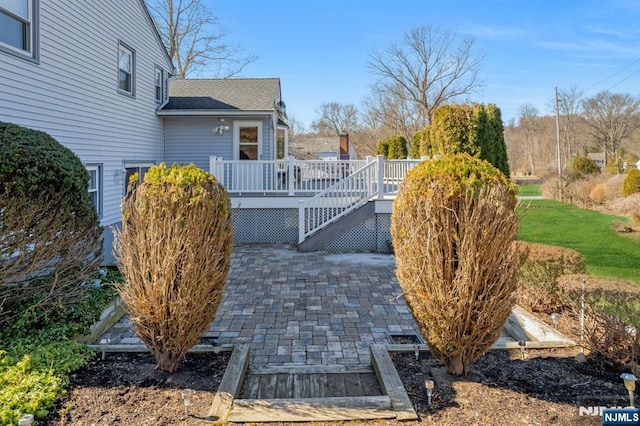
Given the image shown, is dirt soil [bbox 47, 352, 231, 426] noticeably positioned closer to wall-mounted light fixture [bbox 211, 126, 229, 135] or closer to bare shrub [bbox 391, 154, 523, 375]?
bare shrub [bbox 391, 154, 523, 375]

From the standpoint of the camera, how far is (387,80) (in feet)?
109

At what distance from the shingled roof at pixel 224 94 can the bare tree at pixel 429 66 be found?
20.2m

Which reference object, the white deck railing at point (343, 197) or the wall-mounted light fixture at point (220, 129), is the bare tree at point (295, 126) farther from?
the white deck railing at point (343, 197)

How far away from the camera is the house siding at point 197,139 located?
12.8 meters

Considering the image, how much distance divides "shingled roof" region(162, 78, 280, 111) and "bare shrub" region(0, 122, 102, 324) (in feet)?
26.9

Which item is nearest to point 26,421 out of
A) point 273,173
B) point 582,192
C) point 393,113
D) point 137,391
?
point 137,391

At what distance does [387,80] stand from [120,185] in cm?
2777

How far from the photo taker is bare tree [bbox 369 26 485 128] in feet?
104

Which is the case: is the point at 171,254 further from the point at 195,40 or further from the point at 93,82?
the point at 195,40

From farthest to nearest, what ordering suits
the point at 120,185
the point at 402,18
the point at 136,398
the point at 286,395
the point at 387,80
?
1. the point at 387,80
2. the point at 402,18
3. the point at 120,185
4. the point at 286,395
5. the point at 136,398

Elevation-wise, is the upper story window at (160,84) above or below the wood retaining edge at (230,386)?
above

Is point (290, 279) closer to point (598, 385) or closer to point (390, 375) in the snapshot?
point (390, 375)

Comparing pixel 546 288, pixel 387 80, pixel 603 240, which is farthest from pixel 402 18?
pixel 546 288

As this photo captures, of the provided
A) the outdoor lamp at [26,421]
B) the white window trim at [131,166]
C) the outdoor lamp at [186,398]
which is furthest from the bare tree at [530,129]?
the outdoor lamp at [26,421]
